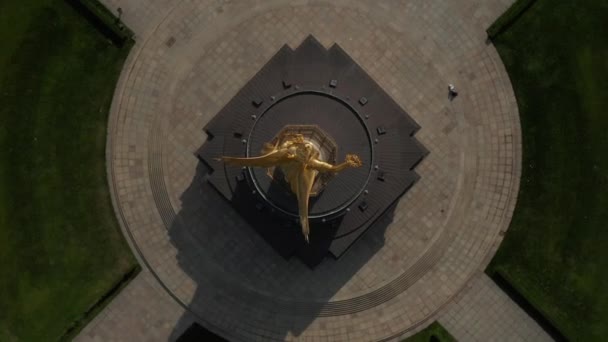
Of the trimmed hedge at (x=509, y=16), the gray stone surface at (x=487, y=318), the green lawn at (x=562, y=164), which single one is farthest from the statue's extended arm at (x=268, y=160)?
the trimmed hedge at (x=509, y=16)

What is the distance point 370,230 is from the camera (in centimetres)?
5112

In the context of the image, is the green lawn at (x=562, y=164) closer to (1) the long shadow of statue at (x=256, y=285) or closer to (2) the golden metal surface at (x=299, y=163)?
(1) the long shadow of statue at (x=256, y=285)

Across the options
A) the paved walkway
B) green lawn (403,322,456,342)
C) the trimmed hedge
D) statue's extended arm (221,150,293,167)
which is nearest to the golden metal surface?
statue's extended arm (221,150,293,167)

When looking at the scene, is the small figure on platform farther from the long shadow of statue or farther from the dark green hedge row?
the dark green hedge row

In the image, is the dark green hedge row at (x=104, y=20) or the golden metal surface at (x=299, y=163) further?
the dark green hedge row at (x=104, y=20)

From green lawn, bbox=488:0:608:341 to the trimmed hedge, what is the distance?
0.59 meters

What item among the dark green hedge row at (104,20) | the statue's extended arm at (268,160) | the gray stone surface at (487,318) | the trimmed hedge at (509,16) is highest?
the trimmed hedge at (509,16)

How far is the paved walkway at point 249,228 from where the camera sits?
5081 centimetres

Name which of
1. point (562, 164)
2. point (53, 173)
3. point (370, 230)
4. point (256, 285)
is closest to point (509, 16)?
point (562, 164)

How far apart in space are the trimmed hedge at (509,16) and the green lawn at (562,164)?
592 millimetres

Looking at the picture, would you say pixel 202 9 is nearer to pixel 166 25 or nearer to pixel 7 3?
pixel 166 25

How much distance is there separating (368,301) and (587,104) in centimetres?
2747

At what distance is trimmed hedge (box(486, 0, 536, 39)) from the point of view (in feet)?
168

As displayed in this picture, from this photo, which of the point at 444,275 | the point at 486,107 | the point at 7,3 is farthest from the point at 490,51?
the point at 7,3
